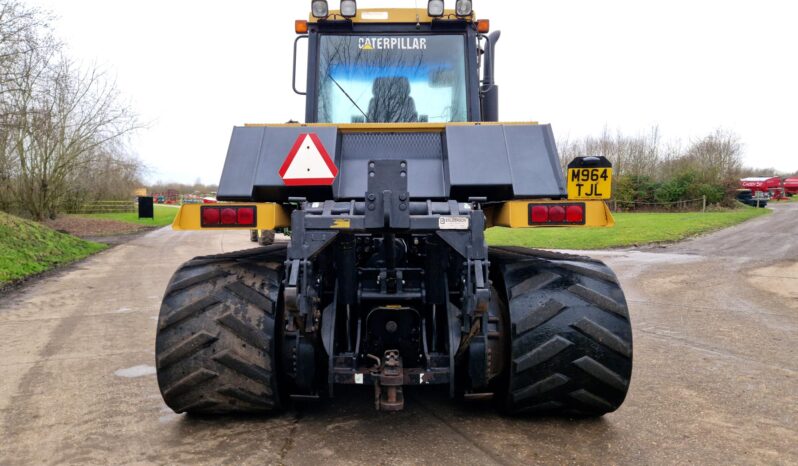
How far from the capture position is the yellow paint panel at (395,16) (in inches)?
219

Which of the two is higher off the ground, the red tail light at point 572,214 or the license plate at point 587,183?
the license plate at point 587,183

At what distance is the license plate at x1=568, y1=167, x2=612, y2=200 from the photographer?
3.96m

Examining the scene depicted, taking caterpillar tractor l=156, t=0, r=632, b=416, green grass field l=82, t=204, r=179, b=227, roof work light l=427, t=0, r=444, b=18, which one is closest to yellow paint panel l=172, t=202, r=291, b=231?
caterpillar tractor l=156, t=0, r=632, b=416

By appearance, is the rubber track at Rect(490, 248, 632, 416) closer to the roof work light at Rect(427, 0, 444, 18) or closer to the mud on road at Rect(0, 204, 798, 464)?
the mud on road at Rect(0, 204, 798, 464)

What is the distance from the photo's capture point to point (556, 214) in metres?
3.72

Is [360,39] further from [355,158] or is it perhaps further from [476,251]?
[476,251]

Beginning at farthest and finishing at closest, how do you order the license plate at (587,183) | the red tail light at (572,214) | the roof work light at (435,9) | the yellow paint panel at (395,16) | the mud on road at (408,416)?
the yellow paint panel at (395,16) → the roof work light at (435,9) → the license plate at (587,183) → the red tail light at (572,214) → the mud on road at (408,416)

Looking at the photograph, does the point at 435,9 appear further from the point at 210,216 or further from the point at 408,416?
the point at 408,416

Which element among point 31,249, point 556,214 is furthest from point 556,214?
point 31,249

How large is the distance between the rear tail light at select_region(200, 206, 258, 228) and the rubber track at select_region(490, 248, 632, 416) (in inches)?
62.8

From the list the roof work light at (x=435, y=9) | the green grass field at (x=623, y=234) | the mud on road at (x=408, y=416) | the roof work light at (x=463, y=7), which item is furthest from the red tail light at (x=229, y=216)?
the green grass field at (x=623, y=234)

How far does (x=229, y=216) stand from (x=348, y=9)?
2.59 m

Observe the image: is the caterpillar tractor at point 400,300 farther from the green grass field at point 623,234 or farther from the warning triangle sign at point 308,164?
the green grass field at point 623,234

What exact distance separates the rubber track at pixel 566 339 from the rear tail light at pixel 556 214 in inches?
13.0
